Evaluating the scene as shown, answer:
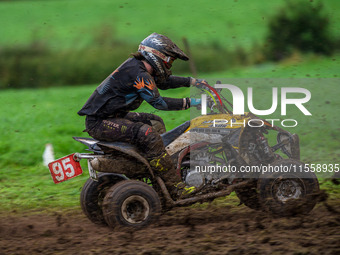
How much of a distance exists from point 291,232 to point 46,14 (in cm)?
1393

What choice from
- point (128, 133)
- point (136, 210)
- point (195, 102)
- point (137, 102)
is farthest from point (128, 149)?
point (195, 102)

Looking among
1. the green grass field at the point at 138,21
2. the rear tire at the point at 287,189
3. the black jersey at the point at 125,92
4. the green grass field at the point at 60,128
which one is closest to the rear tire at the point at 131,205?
the black jersey at the point at 125,92

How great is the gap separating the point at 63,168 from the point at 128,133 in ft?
2.69

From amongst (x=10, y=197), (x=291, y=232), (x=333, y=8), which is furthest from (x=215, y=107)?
(x=333, y=8)

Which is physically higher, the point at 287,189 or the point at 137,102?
the point at 137,102

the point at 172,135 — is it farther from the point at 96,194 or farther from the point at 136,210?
the point at 96,194

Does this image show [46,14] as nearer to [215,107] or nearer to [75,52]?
[75,52]

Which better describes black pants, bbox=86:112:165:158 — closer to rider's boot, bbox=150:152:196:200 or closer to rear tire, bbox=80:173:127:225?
rider's boot, bbox=150:152:196:200

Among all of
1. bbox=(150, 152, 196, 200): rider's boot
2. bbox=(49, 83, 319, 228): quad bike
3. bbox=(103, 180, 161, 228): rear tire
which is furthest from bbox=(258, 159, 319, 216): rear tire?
bbox=(103, 180, 161, 228): rear tire

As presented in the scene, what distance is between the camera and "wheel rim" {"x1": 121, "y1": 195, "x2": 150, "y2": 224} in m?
5.75

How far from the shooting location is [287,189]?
6184 mm

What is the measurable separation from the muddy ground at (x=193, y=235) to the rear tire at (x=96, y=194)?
6.1 inches

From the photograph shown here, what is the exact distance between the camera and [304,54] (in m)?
14.9

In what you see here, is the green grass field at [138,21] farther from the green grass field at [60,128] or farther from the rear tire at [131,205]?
the rear tire at [131,205]
